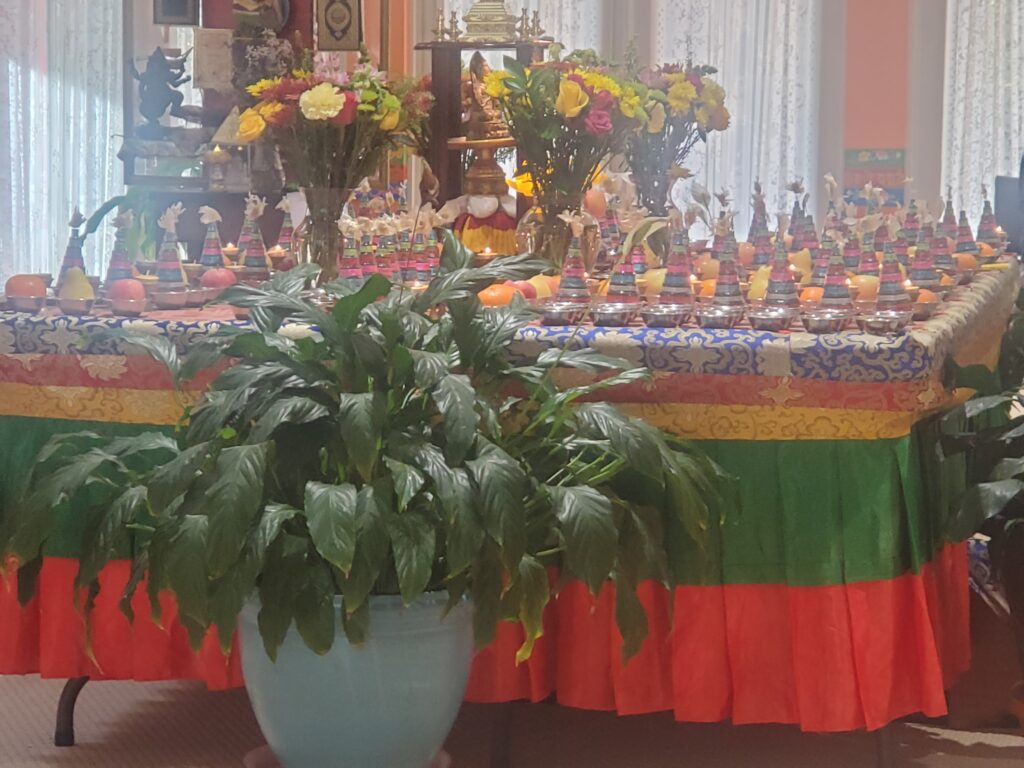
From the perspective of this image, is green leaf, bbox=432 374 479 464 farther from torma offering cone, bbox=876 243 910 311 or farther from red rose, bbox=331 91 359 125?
red rose, bbox=331 91 359 125

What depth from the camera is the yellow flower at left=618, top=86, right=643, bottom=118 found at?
2908mm

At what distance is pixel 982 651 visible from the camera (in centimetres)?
309

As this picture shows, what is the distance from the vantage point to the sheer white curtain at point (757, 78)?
731 centimetres

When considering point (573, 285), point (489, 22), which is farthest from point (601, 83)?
point (489, 22)

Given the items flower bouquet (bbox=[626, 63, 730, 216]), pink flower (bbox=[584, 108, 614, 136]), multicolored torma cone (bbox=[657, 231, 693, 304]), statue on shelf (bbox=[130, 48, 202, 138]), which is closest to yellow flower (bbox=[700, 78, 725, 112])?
flower bouquet (bbox=[626, 63, 730, 216])

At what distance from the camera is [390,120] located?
283 centimetres

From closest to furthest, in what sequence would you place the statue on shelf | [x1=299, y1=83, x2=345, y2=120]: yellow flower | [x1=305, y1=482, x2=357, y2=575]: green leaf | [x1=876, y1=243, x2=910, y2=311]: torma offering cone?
1. [x1=305, y1=482, x2=357, y2=575]: green leaf
2. [x1=876, y1=243, x2=910, y2=311]: torma offering cone
3. [x1=299, y1=83, x2=345, y2=120]: yellow flower
4. the statue on shelf

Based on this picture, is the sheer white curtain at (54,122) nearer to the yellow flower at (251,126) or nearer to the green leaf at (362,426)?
the yellow flower at (251,126)

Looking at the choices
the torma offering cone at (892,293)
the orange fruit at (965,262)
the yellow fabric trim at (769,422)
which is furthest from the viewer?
the orange fruit at (965,262)

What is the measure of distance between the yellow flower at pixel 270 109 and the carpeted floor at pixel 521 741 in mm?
1128

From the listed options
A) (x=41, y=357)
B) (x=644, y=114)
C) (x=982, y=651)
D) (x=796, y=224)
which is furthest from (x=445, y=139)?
(x=982, y=651)

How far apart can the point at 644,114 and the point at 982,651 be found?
135 centimetres

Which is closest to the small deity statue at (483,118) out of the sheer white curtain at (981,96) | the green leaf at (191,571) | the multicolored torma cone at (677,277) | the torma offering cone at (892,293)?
the multicolored torma cone at (677,277)

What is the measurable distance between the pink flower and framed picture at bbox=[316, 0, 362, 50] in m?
0.99
